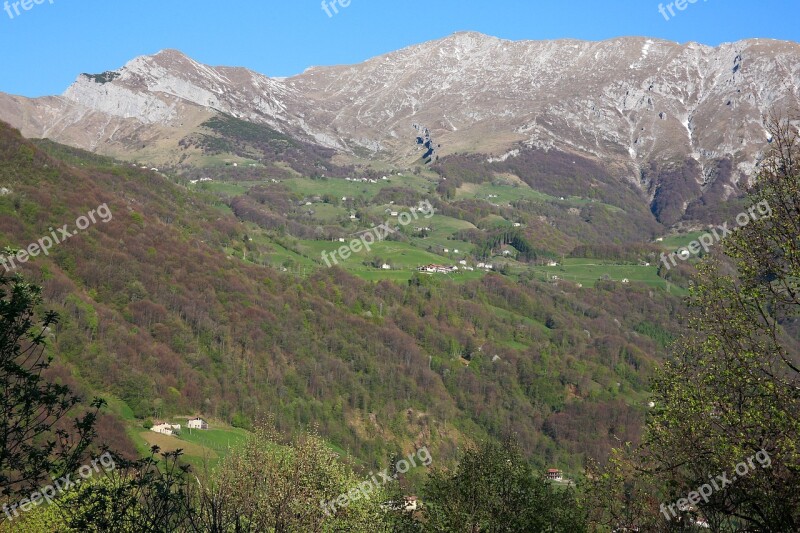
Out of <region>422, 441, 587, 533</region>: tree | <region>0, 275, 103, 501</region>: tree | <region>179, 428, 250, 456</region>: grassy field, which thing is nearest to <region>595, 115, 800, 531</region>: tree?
<region>422, 441, 587, 533</region>: tree

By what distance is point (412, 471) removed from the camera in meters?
107

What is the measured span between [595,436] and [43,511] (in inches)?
4921

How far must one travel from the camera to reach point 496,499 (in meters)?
29.1

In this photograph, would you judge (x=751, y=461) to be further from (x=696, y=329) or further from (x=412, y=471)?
(x=412, y=471)

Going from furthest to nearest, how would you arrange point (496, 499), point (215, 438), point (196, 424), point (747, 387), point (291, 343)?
point (291, 343), point (196, 424), point (215, 438), point (496, 499), point (747, 387)

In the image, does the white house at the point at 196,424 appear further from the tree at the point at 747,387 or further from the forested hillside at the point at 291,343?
the tree at the point at 747,387

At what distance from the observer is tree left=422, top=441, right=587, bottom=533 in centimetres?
2766

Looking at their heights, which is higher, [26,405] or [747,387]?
[747,387]

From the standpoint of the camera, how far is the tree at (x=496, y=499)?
2766 centimetres

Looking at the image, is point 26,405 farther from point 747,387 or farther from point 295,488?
point 295,488

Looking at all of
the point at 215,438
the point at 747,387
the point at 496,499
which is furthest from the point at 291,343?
the point at 747,387

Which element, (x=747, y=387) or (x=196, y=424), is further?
(x=196, y=424)

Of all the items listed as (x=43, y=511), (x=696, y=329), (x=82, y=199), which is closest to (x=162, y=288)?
(x=82, y=199)

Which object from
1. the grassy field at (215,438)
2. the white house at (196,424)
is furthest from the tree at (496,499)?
the white house at (196,424)
